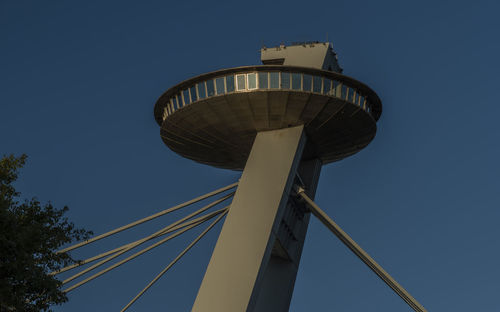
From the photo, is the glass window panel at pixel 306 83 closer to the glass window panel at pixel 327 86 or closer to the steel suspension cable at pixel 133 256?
the glass window panel at pixel 327 86

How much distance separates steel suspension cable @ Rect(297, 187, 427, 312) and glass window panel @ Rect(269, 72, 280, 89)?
4.91 m

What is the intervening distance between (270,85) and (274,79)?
1.09ft

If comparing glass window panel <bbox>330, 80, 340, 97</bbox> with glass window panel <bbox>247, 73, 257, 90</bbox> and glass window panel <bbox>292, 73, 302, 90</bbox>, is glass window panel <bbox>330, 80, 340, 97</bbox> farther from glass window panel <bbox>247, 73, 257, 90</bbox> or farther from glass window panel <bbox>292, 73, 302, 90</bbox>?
glass window panel <bbox>247, 73, 257, 90</bbox>

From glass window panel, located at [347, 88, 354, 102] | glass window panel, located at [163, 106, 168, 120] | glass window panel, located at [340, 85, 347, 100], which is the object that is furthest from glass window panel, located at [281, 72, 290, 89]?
glass window panel, located at [163, 106, 168, 120]

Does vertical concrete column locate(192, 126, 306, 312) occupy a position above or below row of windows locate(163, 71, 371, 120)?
below

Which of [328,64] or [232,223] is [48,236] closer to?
[232,223]

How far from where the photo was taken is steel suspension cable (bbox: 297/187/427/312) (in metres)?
27.2

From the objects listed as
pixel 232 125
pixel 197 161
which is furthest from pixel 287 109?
pixel 197 161

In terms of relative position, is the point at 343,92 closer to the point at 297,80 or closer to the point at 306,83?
the point at 306,83

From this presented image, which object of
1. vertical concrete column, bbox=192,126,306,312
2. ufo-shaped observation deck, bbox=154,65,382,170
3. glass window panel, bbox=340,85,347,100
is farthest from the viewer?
glass window panel, bbox=340,85,347,100

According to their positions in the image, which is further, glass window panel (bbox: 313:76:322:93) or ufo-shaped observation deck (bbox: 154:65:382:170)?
glass window panel (bbox: 313:76:322:93)

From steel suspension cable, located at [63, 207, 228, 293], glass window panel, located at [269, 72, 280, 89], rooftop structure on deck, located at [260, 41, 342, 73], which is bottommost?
steel suspension cable, located at [63, 207, 228, 293]

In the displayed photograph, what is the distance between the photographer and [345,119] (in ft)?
108

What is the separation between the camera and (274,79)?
30719mm
